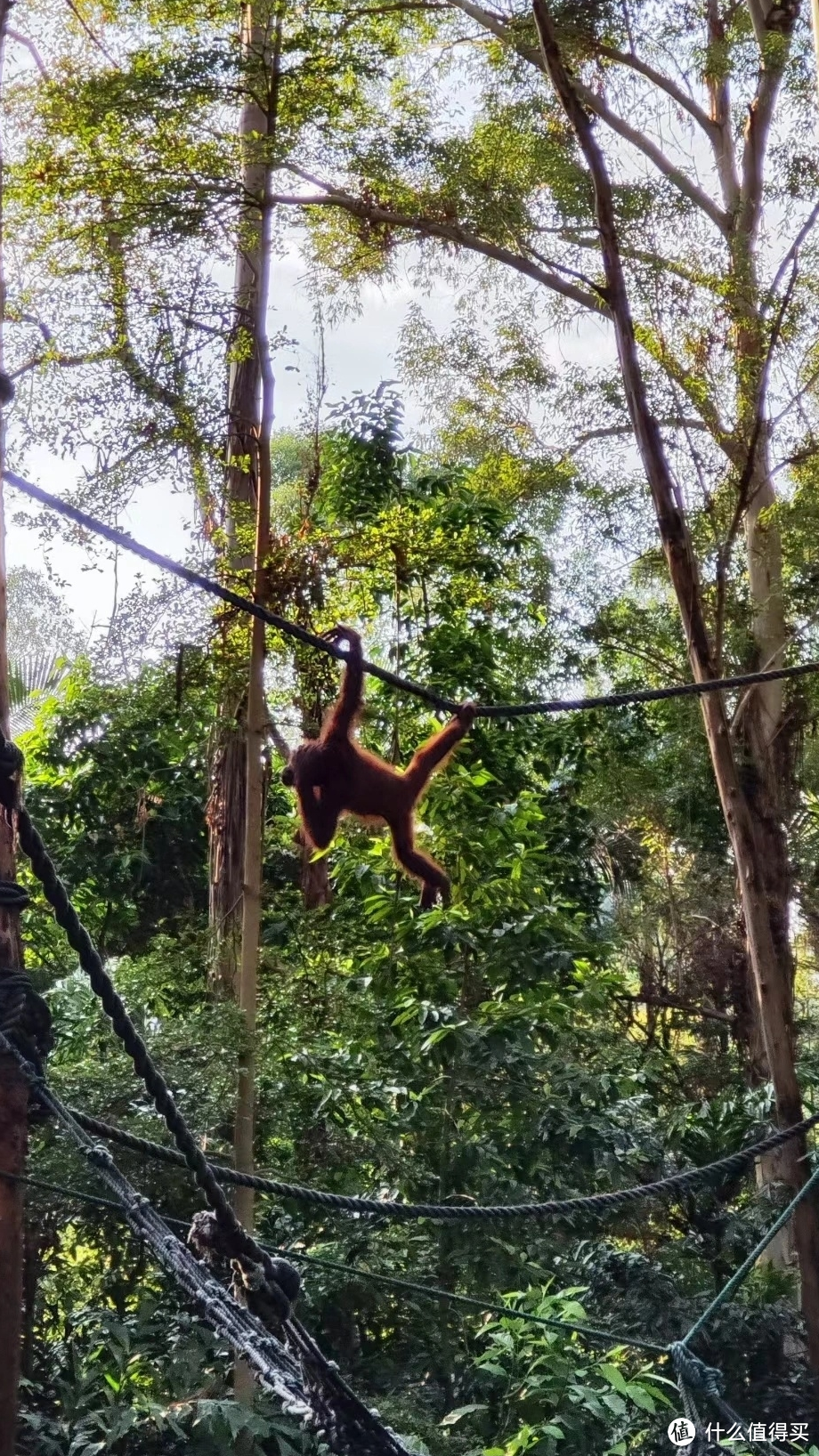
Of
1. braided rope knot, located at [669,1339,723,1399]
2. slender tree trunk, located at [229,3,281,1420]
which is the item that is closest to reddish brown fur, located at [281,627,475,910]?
slender tree trunk, located at [229,3,281,1420]

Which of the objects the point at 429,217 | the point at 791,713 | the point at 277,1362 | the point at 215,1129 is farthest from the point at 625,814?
the point at 277,1362

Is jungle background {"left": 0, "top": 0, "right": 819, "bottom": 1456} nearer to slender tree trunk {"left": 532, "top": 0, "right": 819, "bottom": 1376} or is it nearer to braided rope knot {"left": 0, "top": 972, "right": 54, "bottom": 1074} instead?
slender tree trunk {"left": 532, "top": 0, "right": 819, "bottom": 1376}

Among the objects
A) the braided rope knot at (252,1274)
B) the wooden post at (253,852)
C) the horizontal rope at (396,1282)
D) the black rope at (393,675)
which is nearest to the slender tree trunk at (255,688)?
the wooden post at (253,852)

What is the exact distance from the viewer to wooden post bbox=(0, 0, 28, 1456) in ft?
7.64

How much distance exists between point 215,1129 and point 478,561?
3.17m

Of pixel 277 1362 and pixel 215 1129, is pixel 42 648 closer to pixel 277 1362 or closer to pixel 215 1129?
pixel 215 1129

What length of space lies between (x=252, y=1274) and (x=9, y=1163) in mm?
565

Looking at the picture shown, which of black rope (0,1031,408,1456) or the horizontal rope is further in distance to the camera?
the horizontal rope

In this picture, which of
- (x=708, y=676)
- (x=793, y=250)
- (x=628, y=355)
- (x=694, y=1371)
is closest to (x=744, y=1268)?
(x=694, y=1371)

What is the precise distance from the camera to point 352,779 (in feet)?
18.4

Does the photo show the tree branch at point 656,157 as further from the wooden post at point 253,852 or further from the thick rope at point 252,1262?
the thick rope at point 252,1262

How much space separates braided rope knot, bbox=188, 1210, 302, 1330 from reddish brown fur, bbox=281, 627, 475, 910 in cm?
283

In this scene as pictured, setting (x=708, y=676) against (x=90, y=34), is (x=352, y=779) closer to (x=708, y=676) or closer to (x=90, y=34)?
(x=708, y=676)

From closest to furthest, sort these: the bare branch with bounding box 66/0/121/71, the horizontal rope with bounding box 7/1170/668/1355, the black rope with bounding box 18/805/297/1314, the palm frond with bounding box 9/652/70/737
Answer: the black rope with bounding box 18/805/297/1314 < the horizontal rope with bounding box 7/1170/668/1355 < the bare branch with bounding box 66/0/121/71 < the palm frond with bounding box 9/652/70/737
